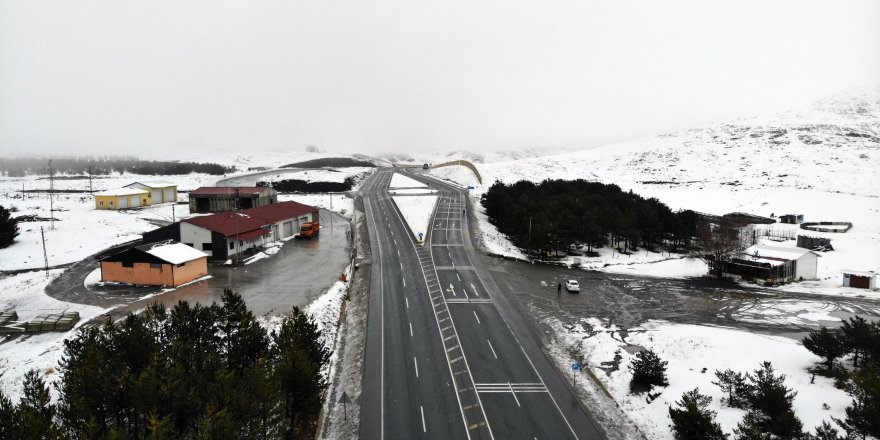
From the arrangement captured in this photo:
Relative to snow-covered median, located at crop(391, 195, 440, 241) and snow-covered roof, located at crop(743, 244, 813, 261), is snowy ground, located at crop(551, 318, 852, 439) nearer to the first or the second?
snow-covered roof, located at crop(743, 244, 813, 261)

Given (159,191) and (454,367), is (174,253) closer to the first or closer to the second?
(454,367)

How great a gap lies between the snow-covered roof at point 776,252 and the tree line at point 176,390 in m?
48.7

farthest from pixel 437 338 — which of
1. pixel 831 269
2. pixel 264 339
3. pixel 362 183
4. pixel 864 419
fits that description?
pixel 362 183

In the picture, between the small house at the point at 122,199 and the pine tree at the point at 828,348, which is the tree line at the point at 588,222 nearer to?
the pine tree at the point at 828,348

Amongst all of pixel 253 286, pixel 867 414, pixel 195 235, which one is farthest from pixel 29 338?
pixel 867 414

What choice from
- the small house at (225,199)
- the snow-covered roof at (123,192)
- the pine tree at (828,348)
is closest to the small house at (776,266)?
the pine tree at (828,348)

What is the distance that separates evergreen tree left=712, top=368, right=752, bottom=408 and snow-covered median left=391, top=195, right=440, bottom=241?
41.7 m

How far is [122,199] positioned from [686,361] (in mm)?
92024

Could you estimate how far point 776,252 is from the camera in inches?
1981

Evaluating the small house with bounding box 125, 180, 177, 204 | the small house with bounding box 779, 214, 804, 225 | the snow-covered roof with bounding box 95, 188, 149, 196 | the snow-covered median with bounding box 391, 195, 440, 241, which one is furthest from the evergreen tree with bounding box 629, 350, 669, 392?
the small house with bounding box 125, 180, 177, 204

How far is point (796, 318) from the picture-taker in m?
35.3

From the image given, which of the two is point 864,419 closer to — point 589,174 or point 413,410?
point 413,410

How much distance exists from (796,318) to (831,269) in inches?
914

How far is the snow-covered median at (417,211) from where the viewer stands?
68250mm
